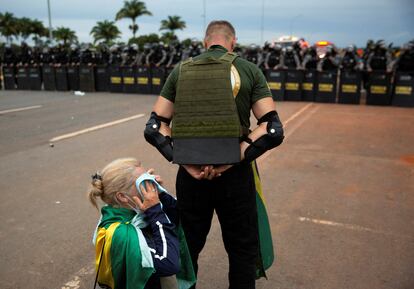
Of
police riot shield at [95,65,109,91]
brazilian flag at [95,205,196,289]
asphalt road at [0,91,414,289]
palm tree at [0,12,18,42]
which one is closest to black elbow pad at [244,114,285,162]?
brazilian flag at [95,205,196,289]

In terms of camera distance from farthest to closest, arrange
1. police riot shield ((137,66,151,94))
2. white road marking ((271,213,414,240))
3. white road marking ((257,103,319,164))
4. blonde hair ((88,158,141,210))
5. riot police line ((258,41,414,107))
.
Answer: police riot shield ((137,66,151,94)), riot police line ((258,41,414,107)), white road marking ((257,103,319,164)), white road marking ((271,213,414,240)), blonde hair ((88,158,141,210))

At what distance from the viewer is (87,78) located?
18.1 meters

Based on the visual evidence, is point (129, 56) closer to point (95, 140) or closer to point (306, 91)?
point (306, 91)

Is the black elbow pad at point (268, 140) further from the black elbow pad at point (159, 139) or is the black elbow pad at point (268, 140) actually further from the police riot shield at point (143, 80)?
the police riot shield at point (143, 80)

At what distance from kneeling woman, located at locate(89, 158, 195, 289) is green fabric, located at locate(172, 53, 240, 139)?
456mm

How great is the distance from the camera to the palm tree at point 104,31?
187ft

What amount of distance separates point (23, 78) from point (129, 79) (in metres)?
6.02

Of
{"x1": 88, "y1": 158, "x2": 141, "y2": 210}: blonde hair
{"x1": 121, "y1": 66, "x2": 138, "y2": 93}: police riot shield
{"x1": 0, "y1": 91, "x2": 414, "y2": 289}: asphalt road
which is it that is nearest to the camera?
{"x1": 88, "y1": 158, "x2": 141, "y2": 210}: blonde hair

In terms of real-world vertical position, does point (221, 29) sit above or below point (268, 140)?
above

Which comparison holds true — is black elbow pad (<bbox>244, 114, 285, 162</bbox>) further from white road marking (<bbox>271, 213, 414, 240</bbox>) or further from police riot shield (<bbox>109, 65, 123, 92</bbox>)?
police riot shield (<bbox>109, 65, 123, 92</bbox>)

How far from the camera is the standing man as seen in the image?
2.14m

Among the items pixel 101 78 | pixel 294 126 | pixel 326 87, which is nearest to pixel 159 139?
pixel 294 126

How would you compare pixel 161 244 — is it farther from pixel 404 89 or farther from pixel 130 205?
pixel 404 89

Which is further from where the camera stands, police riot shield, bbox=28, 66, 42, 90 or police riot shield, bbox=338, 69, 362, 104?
police riot shield, bbox=28, 66, 42, 90
